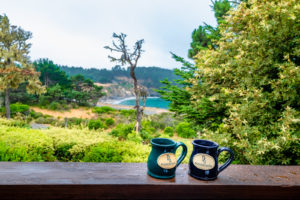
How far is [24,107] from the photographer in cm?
1167

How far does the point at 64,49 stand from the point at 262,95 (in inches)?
480

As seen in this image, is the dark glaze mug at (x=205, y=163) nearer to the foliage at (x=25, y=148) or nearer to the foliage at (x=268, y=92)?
the foliage at (x=268, y=92)

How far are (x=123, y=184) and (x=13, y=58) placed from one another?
1124 centimetres

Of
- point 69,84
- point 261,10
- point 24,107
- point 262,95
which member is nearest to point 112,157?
point 262,95

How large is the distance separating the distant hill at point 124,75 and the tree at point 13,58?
6411mm

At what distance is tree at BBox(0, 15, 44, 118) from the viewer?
28.2ft

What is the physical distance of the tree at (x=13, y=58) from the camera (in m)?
8.59

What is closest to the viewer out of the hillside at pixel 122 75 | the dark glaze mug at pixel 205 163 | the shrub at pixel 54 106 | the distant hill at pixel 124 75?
the dark glaze mug at pixel 205 163

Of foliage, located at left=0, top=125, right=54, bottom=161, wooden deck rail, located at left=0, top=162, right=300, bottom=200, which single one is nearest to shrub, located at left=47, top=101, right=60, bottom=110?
foliage, located at left=0, top=125, right=54, bottom=161

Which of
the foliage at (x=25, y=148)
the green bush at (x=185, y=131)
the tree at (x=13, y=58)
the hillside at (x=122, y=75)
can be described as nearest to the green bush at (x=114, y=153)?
the foliage at (x=25, y=148)

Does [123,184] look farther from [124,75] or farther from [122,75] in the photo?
[122,75]

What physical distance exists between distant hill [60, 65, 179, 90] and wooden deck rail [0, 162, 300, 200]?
45.8ft

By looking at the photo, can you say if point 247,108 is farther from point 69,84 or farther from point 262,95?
point 69,84

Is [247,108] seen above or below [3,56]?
below
